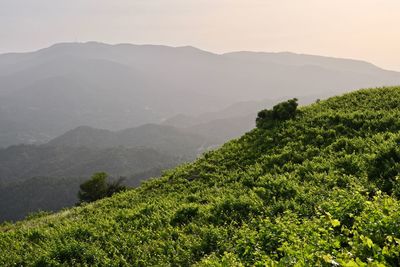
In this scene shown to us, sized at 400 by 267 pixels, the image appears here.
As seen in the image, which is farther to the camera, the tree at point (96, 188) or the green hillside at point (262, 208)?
the tree at point (96, 188)

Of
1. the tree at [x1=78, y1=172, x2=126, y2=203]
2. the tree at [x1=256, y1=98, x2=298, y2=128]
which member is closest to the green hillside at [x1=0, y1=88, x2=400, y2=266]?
the tree at [x1=256, y1=98, x2=298, y2=128]

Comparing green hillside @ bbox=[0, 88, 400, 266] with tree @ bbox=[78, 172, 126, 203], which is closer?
green hillside @ bbox=[0, 88, 400, 266]

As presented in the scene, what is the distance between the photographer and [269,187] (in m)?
19.6

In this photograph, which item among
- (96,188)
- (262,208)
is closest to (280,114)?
(262,208)

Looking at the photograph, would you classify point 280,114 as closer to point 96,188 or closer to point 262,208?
point 262,208

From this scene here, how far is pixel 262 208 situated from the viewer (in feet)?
54.9

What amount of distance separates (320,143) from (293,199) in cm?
1019

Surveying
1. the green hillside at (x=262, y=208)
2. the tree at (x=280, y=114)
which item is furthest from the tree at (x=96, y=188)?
the tree at (x=280, y=114)

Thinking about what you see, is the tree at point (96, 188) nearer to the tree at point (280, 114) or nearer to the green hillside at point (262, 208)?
the green hillside at point (262, 208)

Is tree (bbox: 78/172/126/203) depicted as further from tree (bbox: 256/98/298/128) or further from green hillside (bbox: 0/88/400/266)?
tree (bbox: 256/98/298/128)

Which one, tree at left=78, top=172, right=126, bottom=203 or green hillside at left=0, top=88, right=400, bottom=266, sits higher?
green hillside at left=0, top=88, right=400, bottom=266

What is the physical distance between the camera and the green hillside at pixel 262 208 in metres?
10.0

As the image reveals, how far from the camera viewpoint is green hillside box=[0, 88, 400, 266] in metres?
10.0

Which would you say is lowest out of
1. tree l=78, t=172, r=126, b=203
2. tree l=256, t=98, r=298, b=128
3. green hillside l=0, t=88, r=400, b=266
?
tree l=78, t=172, r=126, b=203
